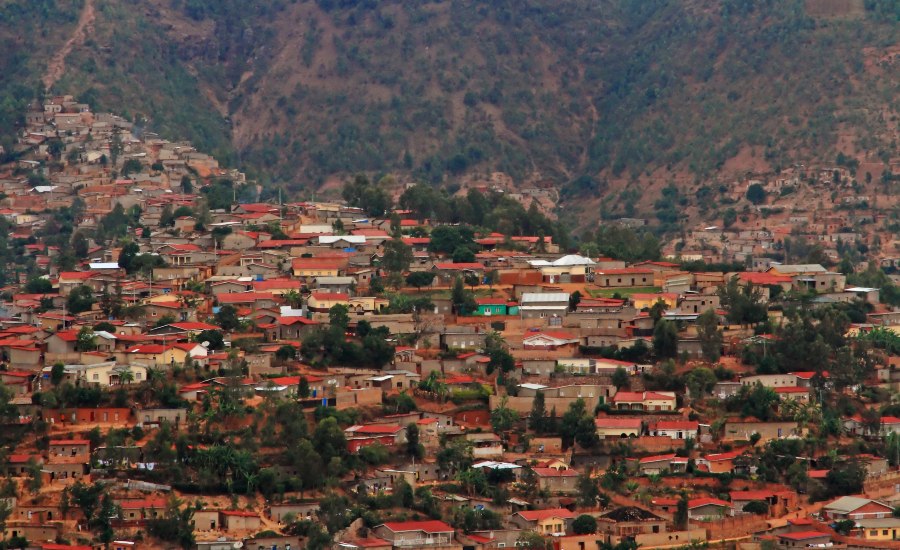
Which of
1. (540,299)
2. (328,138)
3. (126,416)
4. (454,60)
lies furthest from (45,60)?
(126,416)

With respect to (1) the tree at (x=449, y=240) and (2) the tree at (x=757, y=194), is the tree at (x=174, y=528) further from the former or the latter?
(2) the tree at (x=757, y=194)

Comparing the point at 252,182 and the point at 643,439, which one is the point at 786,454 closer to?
the point at 643,439

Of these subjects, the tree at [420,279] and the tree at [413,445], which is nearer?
the tree at [413,445]

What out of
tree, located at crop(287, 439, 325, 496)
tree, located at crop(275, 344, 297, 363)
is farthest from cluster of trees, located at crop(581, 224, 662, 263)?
tree, located at crop(287, 439, 325, 496)

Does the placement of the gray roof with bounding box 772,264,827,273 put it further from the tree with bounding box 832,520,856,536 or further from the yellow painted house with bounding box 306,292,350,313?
the tree with bounding box 832,520,856,536

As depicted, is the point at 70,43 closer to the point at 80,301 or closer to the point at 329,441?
the point at 80,301

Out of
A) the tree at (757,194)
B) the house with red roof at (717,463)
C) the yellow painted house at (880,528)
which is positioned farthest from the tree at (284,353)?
the tree at (757,194)
